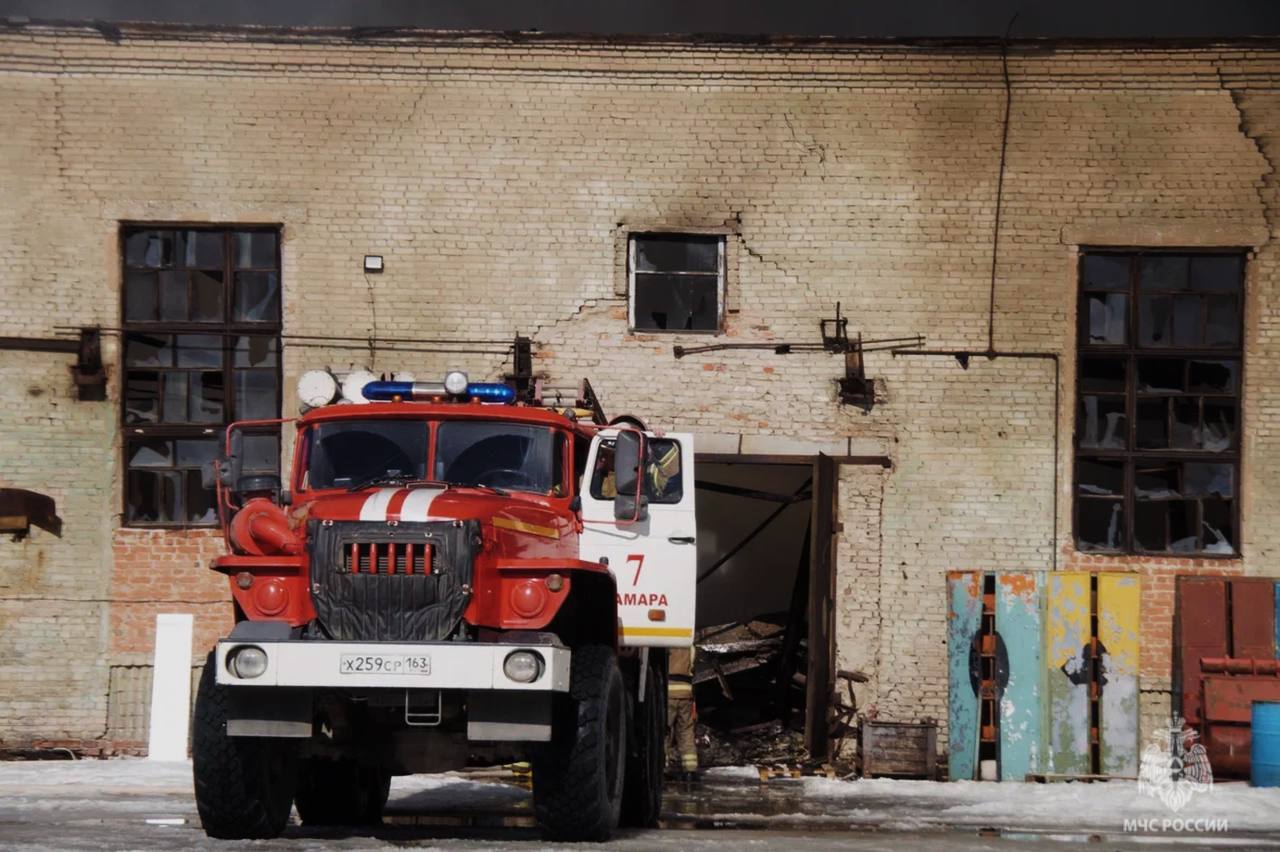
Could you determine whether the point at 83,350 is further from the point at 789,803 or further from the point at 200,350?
the point at 789,803

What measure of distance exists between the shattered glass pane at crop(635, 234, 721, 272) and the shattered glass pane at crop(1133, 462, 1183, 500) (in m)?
4.66

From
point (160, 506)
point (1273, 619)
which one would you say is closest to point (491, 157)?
point (160, 506)

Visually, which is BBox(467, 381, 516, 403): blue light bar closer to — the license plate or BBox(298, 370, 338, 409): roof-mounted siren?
BBox(298, 370, 338, 409): roof-mounted siren

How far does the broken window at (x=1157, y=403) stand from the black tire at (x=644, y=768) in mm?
7145

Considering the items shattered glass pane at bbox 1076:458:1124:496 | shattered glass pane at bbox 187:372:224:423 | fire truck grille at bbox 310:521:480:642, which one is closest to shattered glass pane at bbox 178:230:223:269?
shattered glass pane at bbox 187:372:224:423

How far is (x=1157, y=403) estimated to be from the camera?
1814cm

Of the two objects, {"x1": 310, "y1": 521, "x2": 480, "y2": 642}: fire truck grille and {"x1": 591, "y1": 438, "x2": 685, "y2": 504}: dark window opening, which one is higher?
{"x1": 591, "y1": 438, "x2": 685, "y2": 504}: dark window opening

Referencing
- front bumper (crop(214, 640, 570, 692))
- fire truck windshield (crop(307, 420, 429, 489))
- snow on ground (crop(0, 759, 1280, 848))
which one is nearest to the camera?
front bumper (crop(214, 640, 570, 692))

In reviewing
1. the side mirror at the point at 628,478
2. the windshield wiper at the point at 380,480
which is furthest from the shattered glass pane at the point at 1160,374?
the windshield wiper at the point at 380,480

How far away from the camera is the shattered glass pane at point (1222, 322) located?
1809 cm

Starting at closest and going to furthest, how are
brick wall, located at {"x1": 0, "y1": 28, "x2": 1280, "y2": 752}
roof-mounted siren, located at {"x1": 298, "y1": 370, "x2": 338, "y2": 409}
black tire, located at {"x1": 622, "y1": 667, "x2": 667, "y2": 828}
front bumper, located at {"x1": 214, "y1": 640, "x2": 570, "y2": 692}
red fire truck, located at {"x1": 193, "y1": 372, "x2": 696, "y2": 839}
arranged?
front bumper, located at {"x1": 214, "y1": 640, "x2": 570, "y2": 692}, red fire truck, located at {"x1": 193, "y1": 372, "x2": 696, "y2": 839}, black tire, located at {"x1": 622, "y1": 667, "x2": 667, "y2": 828}, roof-mounted siren, located at {"x1": 298, "y1": 370, "x2": 338, "y2": 409}, brick wall, located at {"x1": 0, "y1": 28, "x2": 1280, "y2": 752}

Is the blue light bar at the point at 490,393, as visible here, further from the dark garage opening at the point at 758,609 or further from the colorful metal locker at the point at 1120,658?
the colorful metal locker at the point at 1120,658

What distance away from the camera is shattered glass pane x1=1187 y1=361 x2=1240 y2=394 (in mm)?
18078

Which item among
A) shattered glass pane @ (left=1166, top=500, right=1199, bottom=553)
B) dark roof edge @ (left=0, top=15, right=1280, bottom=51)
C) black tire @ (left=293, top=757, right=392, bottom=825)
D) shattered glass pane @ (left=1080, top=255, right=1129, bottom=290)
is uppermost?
dark roof edge @ (left=0, top=15, right=1280, bottom=51)
